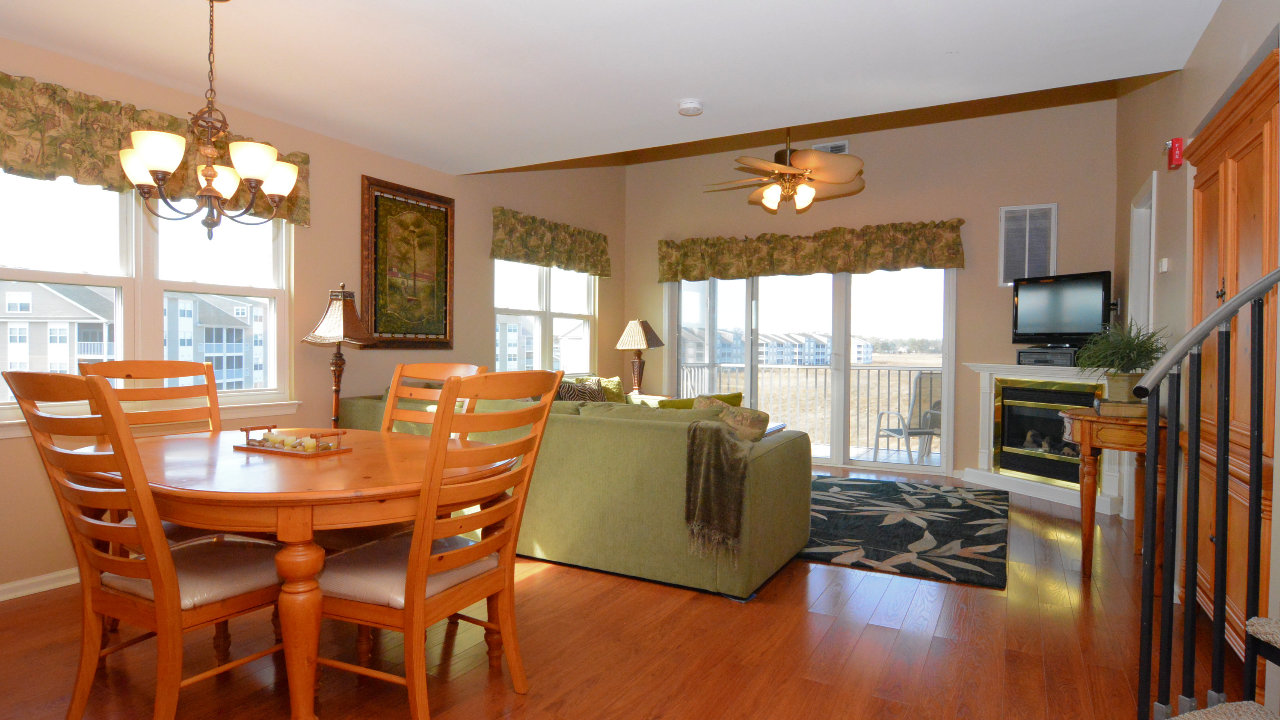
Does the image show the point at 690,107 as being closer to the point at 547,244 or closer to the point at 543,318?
the point at 547,244

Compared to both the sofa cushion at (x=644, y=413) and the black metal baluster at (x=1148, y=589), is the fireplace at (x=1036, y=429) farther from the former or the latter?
A: the black metal baluster at (x=1148, y=589)

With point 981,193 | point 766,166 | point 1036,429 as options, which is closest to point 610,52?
point 766,166

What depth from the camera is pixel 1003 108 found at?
5.54m

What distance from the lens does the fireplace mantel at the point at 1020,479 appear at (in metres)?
4.61

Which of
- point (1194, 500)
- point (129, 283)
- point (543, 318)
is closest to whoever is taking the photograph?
point (1194, 500)

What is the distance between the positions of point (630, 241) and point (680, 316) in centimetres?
96

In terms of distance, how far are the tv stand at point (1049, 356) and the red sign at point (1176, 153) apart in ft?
5.98

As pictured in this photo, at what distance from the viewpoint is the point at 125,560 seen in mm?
1722

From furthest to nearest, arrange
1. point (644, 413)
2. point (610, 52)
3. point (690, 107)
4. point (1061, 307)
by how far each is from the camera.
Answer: point (1061, 307) → point (690, 107) → point (644, 413) → point (610, 52)

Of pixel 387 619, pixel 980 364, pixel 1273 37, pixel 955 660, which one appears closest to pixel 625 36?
pixel 1273 37

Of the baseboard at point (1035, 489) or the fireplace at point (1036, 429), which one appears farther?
the fireplace at point (1036, 429)

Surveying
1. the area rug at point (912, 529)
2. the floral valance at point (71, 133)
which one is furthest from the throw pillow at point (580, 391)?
the floral valance at point (71, 133)

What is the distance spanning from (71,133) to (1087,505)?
15.8ft

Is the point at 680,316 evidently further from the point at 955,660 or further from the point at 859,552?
the point at 955,660
